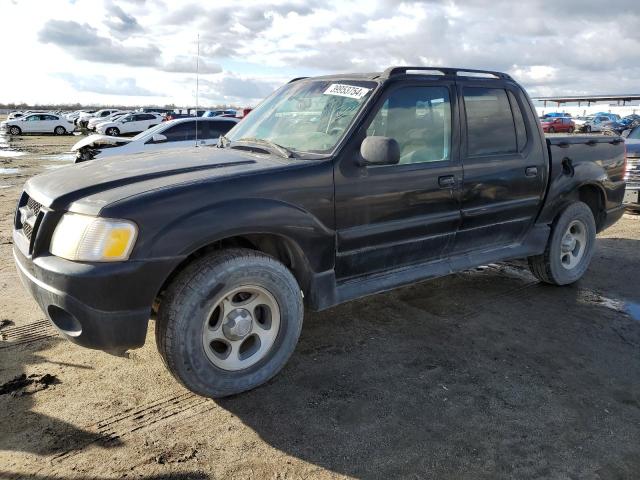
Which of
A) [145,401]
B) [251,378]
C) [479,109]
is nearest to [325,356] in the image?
[251,378]

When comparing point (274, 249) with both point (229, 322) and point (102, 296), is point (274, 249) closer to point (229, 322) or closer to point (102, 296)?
point (229, 322)

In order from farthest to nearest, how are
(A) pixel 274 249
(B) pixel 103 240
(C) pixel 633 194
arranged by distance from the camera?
(C) pixel 633 194 → (A) pixel 274 249 → (B) pixel 103 240

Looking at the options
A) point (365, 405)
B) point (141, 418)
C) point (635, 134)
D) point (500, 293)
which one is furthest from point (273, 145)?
point (635, 134)

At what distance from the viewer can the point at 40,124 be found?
36.6 meters

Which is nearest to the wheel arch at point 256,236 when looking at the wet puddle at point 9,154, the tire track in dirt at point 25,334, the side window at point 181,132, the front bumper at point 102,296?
the front bumper at point 102,296

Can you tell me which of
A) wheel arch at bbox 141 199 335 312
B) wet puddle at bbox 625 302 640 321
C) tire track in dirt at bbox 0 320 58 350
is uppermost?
wheel arch at bbox 141 199 335 312

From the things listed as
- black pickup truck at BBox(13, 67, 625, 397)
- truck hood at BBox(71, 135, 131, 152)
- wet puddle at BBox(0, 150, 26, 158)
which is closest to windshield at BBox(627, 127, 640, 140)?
black pickup truck at BBox(13, 67, 625, 397)

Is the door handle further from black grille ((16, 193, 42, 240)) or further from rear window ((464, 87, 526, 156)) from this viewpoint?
black grille ((16, 193, 42, 240))

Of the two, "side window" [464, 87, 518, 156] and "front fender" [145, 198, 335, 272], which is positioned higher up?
"side window" [464, 87, 518, 156]

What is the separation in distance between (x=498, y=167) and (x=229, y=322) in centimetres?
254

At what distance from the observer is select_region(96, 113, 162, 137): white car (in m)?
31.8

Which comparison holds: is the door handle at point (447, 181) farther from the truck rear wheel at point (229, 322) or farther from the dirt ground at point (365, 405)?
the truck rear wheel at point (229, 322)

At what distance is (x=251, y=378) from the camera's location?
321 cm

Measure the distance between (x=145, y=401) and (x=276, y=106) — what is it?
2367 mm
